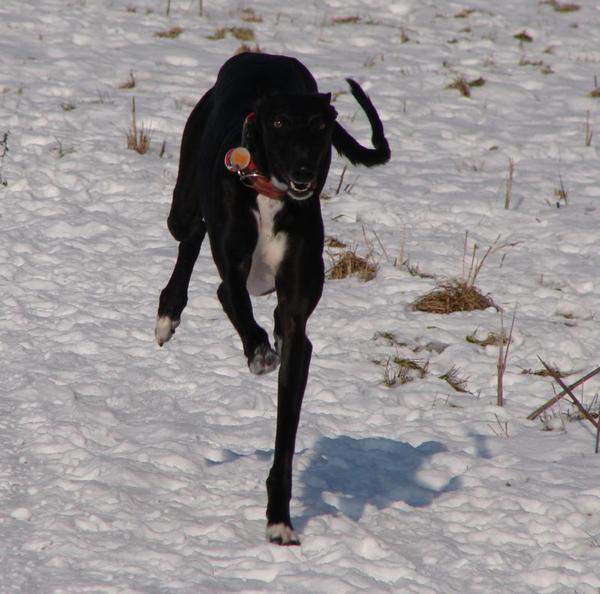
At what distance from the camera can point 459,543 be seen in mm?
4016

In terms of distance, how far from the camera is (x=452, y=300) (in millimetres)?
6480

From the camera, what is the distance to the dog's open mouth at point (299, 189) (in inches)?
152

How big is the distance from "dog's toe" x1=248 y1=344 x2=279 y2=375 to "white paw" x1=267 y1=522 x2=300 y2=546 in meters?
0.61

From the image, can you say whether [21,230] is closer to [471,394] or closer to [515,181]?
[471,394]

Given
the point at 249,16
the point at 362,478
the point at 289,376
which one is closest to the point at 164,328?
the point at 362,478

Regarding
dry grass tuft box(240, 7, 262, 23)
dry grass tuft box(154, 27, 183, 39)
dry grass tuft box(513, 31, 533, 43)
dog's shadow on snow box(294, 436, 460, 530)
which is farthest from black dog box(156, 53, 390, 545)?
dry grass tuft box(513, 31, 533, 43)

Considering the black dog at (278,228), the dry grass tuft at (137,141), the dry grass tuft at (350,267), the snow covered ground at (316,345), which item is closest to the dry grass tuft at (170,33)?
the snow covered ground at (316,345)

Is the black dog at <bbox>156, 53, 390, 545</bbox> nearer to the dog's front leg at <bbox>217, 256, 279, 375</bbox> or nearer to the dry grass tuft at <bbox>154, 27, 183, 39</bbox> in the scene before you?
the dog's front leg at <bbox>217, 256, 279, 375</bbox>

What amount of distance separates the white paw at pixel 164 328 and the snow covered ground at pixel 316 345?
22 cm

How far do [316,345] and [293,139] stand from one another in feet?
Result: 7.25

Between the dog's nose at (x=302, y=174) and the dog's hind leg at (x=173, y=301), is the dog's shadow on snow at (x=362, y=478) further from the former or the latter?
the dog's nose at (x=302, y=174)

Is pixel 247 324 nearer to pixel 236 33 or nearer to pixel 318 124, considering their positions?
pixel 318 124

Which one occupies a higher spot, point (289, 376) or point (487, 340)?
point (289, 376)

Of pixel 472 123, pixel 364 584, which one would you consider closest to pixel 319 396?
pixel 364 584
